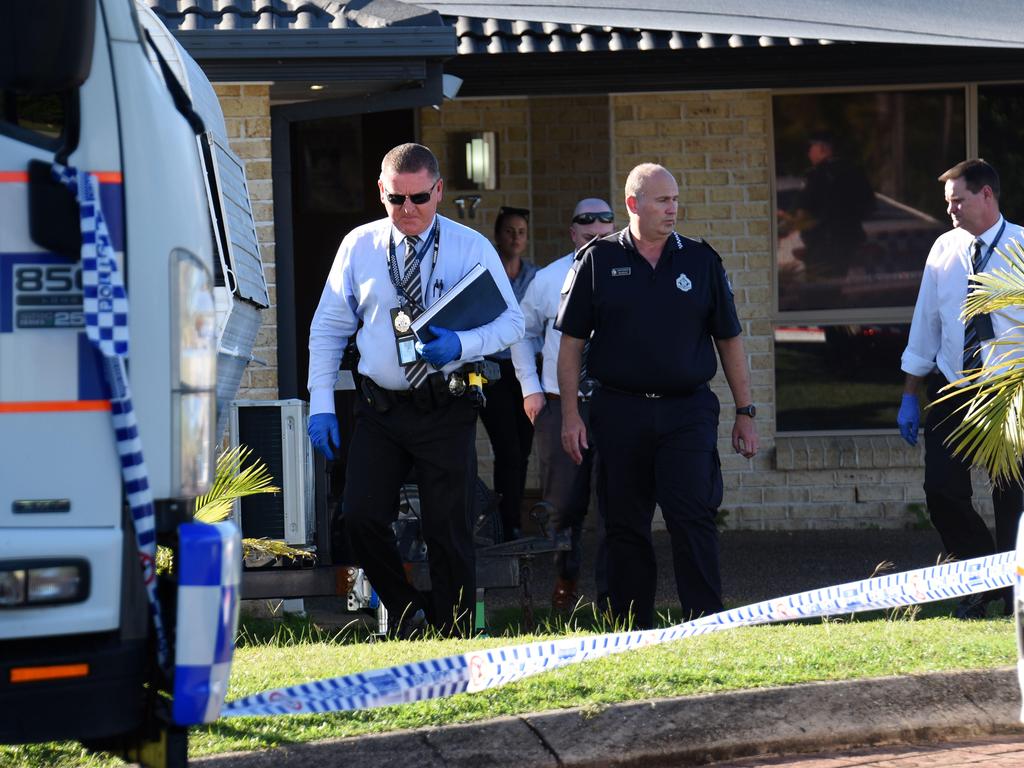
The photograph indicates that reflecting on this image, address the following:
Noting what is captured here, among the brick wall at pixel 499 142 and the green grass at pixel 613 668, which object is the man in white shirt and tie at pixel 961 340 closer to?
the green grass at pixel 613 668

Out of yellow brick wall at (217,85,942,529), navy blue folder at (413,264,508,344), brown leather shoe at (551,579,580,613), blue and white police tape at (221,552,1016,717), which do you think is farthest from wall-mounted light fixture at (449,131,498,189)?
blue and white police tape at (221,552,1016,717)

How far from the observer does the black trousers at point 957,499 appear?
703 cm

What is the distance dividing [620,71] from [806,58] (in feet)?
3.50

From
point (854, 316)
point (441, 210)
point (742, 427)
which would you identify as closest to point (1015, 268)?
point (742, 427)

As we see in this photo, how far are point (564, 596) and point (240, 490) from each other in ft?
7.17

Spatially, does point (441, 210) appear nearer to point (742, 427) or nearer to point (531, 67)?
point (531, 67)

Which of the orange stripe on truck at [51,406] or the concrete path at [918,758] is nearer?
the orange stripe on truck at [51,406]

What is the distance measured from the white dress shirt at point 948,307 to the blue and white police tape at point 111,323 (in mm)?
4547

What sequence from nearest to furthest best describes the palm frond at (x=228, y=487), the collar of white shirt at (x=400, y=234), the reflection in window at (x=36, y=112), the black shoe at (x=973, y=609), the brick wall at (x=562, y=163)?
the reflection in window at (x=36, y=112) → the palm frond at (x=228, y=487) → the collar of white shirt at (x=400, y=234) → the black shoe at (x=973, y=609) → the brick wall at (x=562, y=163)

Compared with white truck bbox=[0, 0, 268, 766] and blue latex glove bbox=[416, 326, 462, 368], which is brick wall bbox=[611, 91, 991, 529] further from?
white truck bbox=[0, 0, 268, 766]

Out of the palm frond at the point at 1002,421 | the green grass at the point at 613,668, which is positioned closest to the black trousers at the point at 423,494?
the green grass at the point at 613,668

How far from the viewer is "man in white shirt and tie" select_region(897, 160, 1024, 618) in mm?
6984

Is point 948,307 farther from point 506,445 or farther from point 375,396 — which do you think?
point 506,445

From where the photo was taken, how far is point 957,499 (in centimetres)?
710
